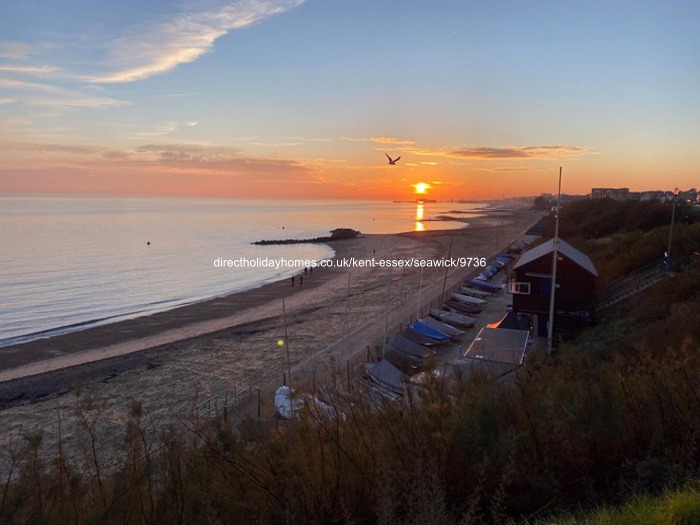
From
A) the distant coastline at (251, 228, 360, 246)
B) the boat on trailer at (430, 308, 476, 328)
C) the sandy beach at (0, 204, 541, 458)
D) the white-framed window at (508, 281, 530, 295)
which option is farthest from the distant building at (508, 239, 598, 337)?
the distant coastline at (251, 228, 360, 246)

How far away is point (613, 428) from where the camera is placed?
225 inches

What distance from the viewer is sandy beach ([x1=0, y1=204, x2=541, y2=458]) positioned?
56.9ft

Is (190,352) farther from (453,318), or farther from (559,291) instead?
(559,291)

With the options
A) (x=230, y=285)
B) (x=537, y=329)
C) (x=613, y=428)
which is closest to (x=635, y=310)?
(x=537, y=329)

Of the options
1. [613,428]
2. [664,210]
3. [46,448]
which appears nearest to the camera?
[613,428]

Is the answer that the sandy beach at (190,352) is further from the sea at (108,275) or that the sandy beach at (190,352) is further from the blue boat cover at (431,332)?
the sea at (108,275)

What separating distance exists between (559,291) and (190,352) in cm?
1800

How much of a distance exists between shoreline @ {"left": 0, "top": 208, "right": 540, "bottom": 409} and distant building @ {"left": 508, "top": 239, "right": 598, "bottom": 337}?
968cm

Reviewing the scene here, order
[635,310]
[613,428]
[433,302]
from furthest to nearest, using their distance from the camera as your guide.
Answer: [433,302] → [635,310] → [613,428]

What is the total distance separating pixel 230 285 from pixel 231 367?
86.6ft

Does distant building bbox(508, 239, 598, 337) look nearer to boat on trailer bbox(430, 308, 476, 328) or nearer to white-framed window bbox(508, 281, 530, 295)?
white-framed window bbox(508, 281, 530, 295)

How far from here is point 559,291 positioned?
2097cm

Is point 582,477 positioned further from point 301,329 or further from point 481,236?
point 481,236

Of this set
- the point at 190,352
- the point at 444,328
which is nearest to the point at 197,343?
the point at 190,352
